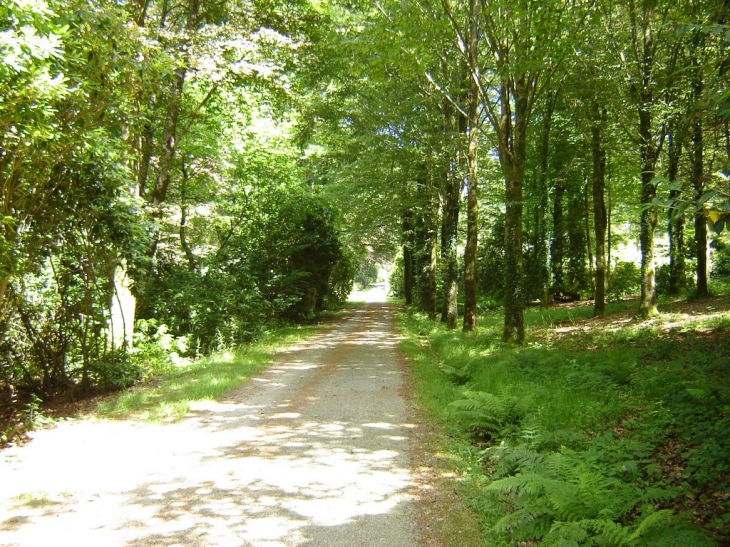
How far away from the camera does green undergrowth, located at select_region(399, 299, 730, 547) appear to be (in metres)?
3.46

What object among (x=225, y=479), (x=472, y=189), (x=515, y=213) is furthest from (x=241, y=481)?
(x=472, y=189)

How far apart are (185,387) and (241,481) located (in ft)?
14.1

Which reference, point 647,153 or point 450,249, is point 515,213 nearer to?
point 647,153

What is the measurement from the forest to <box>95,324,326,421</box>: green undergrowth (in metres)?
0.84

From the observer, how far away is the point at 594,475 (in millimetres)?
3832

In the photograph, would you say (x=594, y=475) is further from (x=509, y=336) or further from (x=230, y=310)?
(x=230, y=310)

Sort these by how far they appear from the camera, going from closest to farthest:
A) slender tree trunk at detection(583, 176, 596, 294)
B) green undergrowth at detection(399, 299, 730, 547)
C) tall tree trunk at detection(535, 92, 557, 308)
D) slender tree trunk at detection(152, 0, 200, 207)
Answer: green undergrowth at detection(399, 299, 730, 547)
slender tree trunk at detection(152, 0, 200, 207)
tall tree trunk at detection(535, 92, 557, 308)
slender tree trunk at detection(583, 176, 596, 294)

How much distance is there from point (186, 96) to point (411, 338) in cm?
1081

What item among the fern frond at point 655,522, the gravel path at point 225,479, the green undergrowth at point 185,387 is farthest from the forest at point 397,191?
the gravel path at point 225,479

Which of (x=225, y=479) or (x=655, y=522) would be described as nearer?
(x=655, y=522)

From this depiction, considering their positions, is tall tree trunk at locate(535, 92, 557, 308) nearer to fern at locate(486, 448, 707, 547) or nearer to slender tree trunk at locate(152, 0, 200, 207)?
slender tree trunk at locate(152, 0, 200, 207)

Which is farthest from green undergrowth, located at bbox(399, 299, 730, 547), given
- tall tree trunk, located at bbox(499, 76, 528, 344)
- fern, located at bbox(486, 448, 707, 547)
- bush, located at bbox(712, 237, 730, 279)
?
bush, located at bbox(712, 237, 730, 279)

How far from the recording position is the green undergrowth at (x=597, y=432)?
3.46 metres

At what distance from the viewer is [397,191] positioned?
18.3 metres
